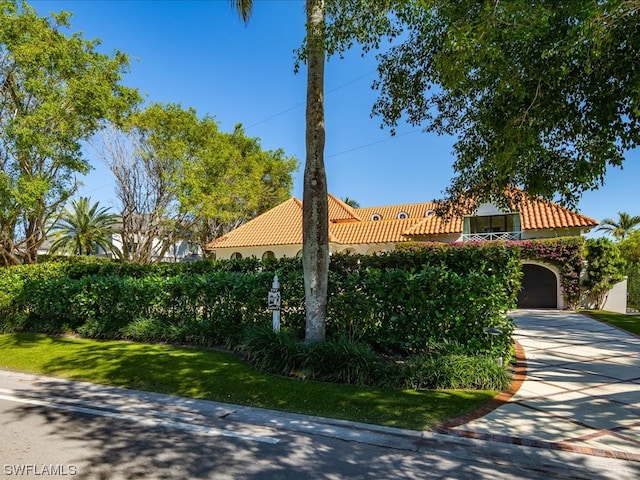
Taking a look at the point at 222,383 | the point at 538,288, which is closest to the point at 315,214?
the point at 222,383

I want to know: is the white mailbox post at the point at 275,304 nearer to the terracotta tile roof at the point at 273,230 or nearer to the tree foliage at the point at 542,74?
the tree foliage at the point at 542,74

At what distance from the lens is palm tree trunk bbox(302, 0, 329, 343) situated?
753 cm

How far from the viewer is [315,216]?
24.7 feet

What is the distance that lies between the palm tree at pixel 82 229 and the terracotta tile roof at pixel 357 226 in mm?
14670

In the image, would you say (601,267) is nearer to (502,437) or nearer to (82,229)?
(502,437)

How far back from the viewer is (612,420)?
15.9 feet

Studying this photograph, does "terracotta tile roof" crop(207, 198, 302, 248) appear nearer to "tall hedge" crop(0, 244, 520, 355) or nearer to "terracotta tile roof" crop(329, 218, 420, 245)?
"terracotta tile roof" crop(329, 218, 420, 245)

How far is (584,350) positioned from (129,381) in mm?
9539

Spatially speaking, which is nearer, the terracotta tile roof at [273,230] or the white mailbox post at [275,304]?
the white mailbox post at [275,304]

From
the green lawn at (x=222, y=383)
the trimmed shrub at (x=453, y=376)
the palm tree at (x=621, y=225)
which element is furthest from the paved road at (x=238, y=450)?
the palm tree at (x=621, y=225)

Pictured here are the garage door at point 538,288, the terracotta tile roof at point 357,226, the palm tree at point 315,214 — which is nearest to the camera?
the palm tree at point 315,214

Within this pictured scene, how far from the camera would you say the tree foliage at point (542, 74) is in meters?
4.49

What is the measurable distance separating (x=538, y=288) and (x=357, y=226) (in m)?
11.5

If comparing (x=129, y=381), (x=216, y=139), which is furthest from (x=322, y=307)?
(x=216, y=139)
